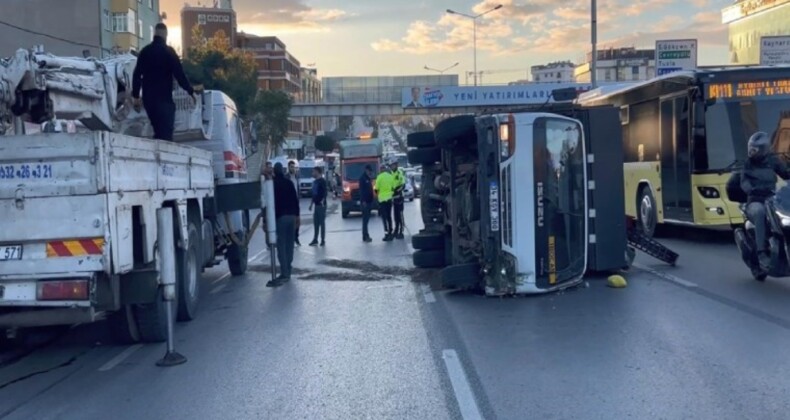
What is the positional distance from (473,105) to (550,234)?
187 ft

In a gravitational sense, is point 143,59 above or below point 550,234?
above

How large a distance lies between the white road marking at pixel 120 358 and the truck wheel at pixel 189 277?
3.87 feet

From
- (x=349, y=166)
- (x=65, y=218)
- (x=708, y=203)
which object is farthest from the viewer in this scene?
(x=349, y=166)

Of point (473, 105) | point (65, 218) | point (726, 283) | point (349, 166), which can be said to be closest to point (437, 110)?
point (473, 105)

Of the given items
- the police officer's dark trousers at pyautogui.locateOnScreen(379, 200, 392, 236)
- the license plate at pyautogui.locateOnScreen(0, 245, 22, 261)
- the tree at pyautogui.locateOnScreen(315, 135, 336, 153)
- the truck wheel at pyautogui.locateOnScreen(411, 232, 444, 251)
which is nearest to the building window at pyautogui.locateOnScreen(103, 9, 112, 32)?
the police officer's dark trousers at pyautogui.locateOnScreen(379, 200, 392, 236)

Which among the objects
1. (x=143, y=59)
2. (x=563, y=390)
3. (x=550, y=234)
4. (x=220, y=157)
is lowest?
(x=563, y=390)

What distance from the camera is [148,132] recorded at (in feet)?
41.4

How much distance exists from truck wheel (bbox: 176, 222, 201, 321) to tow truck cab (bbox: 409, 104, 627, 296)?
123 inches

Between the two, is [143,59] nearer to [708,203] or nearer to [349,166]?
[708,203]

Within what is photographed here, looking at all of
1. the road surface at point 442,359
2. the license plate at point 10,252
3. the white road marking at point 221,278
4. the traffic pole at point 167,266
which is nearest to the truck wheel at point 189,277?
the road surface at point 442,359

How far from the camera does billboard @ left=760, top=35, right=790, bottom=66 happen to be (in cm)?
4384

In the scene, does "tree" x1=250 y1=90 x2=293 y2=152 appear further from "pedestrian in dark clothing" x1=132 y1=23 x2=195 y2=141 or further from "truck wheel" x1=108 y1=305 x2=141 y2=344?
"truck wheel" x1=108 y1=305 x2=141 y2=344

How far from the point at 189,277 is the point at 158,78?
8.26 ft

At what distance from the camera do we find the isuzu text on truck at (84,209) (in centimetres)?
738
